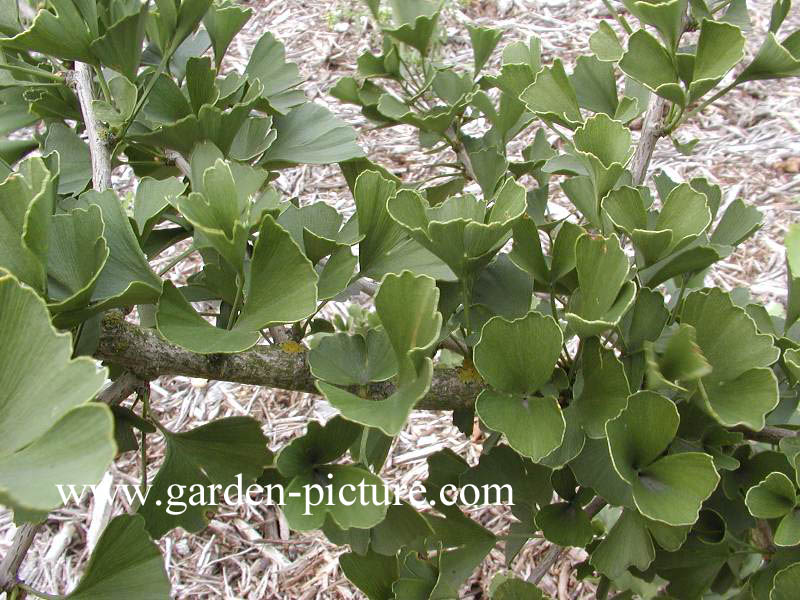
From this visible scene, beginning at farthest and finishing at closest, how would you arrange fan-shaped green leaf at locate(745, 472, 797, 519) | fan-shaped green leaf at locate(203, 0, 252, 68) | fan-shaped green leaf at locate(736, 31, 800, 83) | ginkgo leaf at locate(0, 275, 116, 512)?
fan-shaped green leaf at locate(203, 0, 252, 68) → fan-shaped green leaf at locate(736, 31, 800, 83) → fan-shaped green leaf at locate(745, 472, 797, 519) → ginkgo leaf at locate(0, 275, 116, 512)

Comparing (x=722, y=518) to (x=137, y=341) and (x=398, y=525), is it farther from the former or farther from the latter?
(x=137, y=341)

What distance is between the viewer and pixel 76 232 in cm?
53

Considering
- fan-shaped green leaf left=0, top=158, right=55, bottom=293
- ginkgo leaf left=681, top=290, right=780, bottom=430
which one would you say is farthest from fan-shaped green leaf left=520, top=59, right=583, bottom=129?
fan-shaped green leaf left=0, top=158, right=55, bottom=293

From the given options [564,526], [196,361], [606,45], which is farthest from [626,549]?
[606,45]

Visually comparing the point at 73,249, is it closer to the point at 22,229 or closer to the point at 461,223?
the point at 22,229

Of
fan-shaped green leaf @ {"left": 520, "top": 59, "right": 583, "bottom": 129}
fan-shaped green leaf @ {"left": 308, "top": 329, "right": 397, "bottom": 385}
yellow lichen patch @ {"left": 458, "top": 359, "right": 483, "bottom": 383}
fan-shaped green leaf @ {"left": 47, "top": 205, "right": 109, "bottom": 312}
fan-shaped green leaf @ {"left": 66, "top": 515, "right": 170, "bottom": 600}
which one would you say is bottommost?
fan-shaped green leaf @ {"left": 66, "top": 515, "right": 170, "bottom": 600}

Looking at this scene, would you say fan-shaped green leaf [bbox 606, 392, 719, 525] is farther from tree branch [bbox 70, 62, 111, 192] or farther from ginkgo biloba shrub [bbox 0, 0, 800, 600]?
tree branch [bbox 70, 62, 111, 192]

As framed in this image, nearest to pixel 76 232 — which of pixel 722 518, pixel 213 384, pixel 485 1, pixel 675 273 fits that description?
pixel 675 273

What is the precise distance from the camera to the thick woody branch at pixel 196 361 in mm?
598

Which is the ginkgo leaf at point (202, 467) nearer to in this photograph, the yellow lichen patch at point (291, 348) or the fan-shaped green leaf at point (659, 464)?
the yellow lichen patch at point (291, 348)

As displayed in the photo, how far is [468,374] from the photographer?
66 centimetres

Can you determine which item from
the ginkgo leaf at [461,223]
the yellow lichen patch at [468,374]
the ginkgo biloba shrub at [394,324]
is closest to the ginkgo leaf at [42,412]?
the ginkgo biloba shrub at [394,324]

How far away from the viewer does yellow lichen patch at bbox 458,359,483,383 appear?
2.17 ft

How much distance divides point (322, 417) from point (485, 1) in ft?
5.97
